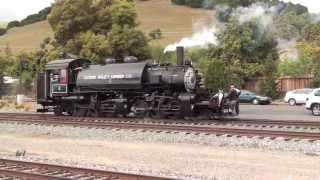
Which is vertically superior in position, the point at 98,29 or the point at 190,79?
the point at 98,29

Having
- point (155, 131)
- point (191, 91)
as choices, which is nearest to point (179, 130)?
point (155, 131)

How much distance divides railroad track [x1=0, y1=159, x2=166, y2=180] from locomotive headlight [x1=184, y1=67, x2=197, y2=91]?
13.5 m

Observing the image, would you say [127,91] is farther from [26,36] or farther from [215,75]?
[26,36]

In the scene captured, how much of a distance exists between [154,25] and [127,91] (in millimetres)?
76396

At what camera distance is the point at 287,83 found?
53.4 meters

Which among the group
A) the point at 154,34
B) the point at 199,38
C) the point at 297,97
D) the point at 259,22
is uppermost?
the point at 259,22

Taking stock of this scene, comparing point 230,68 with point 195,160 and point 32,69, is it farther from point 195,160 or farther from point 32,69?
point 195,160

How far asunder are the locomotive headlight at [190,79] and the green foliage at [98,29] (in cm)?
2127

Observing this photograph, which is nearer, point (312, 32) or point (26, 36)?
point (312, 32)

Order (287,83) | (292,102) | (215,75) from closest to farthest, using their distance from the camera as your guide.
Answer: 1. (215,75)
2. (292,102)
3. (287,83)

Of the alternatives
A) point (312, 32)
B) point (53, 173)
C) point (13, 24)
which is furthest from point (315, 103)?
point (13, 24)

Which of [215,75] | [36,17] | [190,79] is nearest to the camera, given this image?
[190,79]

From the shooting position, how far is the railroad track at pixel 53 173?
11.5 meters

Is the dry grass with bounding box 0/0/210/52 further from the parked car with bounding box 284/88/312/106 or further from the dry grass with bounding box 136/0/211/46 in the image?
the parked car with bounding box 284/88/312/106
